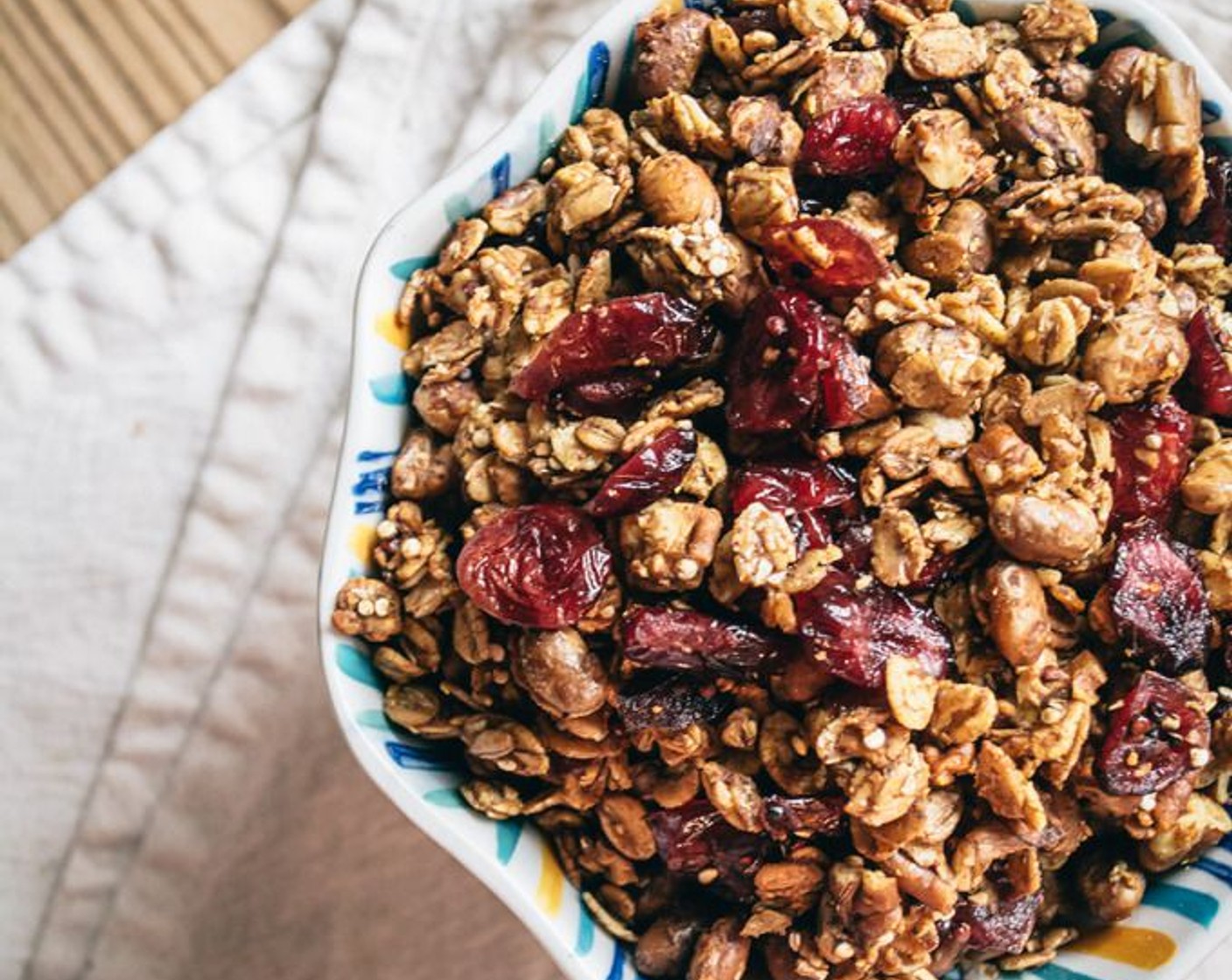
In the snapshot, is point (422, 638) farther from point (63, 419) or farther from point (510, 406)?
point (63, 419)

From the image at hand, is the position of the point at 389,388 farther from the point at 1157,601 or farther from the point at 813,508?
the point at 1157,601

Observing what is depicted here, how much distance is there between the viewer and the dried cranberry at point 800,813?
3.30 ft

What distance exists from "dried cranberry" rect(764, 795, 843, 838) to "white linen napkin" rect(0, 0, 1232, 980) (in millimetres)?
737

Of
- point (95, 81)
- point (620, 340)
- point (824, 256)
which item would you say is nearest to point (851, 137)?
point (824, 256)

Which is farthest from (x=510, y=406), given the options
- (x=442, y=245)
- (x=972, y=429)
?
(x=972, y=429)

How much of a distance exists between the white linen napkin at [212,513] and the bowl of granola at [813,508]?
568 mm

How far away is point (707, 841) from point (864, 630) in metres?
0.21

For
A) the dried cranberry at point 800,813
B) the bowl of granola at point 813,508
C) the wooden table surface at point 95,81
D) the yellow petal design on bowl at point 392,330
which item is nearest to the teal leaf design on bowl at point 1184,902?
the bowl of granola at point 813,508

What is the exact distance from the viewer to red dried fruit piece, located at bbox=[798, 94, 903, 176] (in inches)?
41.8

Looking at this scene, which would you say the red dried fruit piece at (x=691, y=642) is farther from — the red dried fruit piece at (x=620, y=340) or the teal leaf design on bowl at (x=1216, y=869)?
the teal leaf design on bowl at (x=1216, y=869)

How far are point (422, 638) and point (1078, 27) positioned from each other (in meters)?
0.70

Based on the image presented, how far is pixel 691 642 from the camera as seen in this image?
0.97 metres

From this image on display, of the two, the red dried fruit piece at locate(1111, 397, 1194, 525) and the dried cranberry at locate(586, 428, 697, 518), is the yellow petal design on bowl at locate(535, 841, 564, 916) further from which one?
the red dried fruit piece at locate(1111, 397, 1194, 525)

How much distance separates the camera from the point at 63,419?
1.73 m
